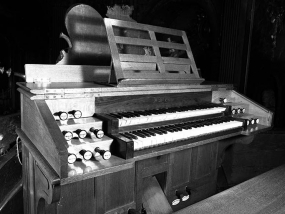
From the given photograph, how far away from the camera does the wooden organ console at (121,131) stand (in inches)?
63.0

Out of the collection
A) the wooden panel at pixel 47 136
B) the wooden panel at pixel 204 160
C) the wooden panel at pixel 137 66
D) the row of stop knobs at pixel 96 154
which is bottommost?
the wooden panel at pixel 204 160

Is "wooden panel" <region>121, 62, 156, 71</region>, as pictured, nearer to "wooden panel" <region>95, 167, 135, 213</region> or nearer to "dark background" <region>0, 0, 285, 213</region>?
"wooden panel" <region>95, 167, 135, 213</region>

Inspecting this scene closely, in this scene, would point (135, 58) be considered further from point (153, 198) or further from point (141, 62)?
point (153, 198)

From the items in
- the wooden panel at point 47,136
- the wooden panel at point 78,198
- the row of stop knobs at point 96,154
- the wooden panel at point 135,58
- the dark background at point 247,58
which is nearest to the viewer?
the wooden panel at point 47,136

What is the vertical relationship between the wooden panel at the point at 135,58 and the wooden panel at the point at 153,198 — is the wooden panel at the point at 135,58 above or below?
above

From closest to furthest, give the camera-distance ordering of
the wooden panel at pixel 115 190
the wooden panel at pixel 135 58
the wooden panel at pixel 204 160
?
the wooden panel at pixel 115 190
the wooden panel at pixel 135 58
the wooden panel at pixel 204 160

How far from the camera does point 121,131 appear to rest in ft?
6.35

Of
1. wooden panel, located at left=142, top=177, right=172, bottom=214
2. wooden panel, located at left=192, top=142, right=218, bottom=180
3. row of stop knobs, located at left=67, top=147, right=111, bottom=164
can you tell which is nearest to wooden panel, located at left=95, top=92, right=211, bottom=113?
row of stop knobs, located at left=67, top=147, right=111, bottom=164

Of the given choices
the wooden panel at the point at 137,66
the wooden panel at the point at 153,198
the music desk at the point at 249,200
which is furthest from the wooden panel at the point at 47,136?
the wooden panel at the point at 153,198

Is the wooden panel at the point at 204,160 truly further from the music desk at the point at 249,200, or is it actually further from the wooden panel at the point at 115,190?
the wooden panel at the point at 115,190

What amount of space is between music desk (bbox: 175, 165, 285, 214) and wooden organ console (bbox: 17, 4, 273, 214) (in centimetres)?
45

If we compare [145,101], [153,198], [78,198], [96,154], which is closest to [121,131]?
[96,154]

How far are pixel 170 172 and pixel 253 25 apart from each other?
2666 millimetres

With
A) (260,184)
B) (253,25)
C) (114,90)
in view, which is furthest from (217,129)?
(253,25)
